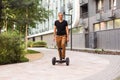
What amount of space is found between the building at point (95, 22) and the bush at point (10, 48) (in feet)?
75.2

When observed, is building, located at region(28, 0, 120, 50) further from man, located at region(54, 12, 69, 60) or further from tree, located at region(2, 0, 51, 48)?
man, located at region(54, 12, 69, 60)

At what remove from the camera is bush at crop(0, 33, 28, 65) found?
14.9 meters

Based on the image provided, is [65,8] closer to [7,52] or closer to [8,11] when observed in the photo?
[8,11]

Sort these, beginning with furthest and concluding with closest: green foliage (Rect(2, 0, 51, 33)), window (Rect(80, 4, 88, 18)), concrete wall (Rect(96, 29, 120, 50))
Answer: window (Rect(80, 4, 88, 18)) < concrete wall (Rect(96, 29, 120, 50)) < green foliage (Rect(2, 0, 51, 33))

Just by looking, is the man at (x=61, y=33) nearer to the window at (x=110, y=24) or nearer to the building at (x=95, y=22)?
the building at (x=95, y=22)

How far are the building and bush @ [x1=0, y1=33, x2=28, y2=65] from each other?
22.9 m

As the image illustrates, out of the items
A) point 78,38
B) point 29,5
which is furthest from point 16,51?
point 78,38

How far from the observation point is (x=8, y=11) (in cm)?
2964

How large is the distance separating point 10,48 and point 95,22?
2975 cm

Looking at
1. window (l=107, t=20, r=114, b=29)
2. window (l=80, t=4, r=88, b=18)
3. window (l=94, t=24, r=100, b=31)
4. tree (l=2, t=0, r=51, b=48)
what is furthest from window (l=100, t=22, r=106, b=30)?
tree (l=2, t=0, r=51, b=48)

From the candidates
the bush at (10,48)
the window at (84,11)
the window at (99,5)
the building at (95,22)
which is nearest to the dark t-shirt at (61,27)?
the bush at (10,48)

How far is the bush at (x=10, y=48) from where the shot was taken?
48.7 feet

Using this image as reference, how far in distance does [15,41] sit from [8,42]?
0.36m

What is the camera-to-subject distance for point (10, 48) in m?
15.1
